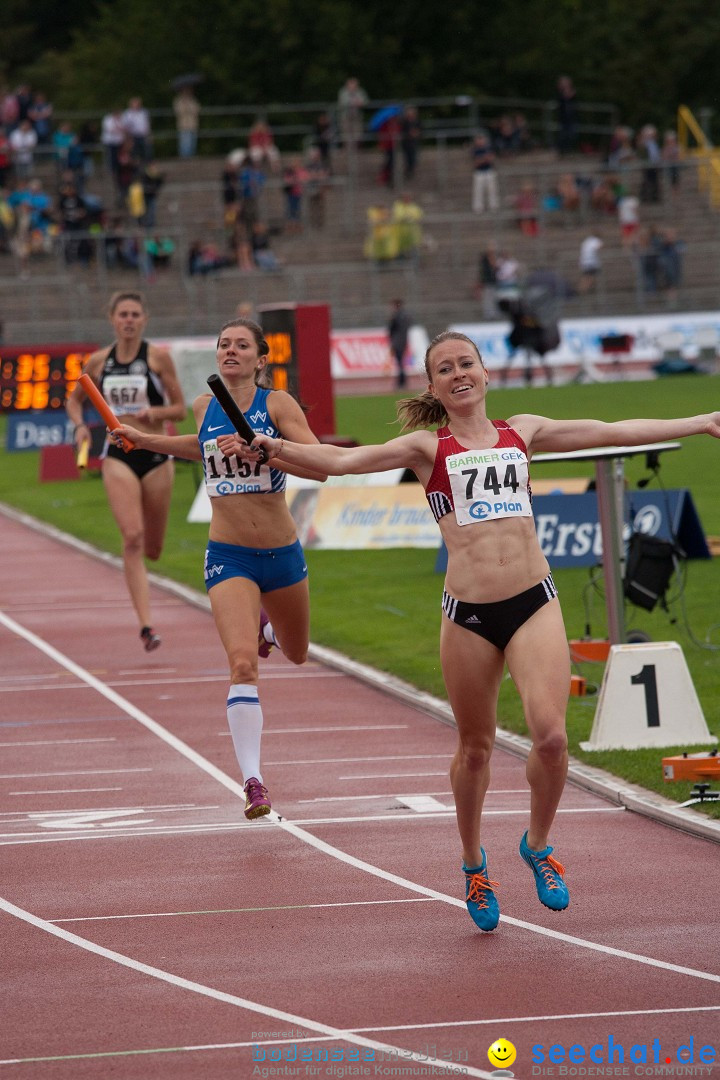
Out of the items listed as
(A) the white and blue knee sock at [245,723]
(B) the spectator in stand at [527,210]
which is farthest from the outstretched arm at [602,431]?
(B) the spectator in stand at [527,210]

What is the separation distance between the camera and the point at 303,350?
21250mm

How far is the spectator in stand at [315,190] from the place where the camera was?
161 ft

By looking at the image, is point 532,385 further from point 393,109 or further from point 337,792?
point 337,792

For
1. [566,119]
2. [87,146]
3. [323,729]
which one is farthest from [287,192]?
[323,729]

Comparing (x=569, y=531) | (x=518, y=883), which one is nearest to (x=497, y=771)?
(x=518, y=883)

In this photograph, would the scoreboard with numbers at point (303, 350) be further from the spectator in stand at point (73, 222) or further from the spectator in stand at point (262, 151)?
the spectator in stand at point (262, 151)

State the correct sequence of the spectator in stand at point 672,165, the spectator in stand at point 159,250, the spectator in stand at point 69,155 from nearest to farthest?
1. the spectator in stand at point 159,250
2. the spectator in stand at point 69,155
3. the spectator in stand at point 672,165

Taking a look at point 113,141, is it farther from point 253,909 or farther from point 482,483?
point 482,483

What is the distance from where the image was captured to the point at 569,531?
16031 millimetres

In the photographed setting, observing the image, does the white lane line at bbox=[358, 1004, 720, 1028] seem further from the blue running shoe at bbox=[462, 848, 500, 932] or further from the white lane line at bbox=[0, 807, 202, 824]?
the white lane line at bbox=[0, 807, 202, 824]

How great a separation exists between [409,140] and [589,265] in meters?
7.15

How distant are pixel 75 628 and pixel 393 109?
37.8 m

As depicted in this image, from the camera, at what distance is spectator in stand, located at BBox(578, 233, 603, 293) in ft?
152

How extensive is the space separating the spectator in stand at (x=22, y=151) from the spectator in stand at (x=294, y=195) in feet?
21.5
